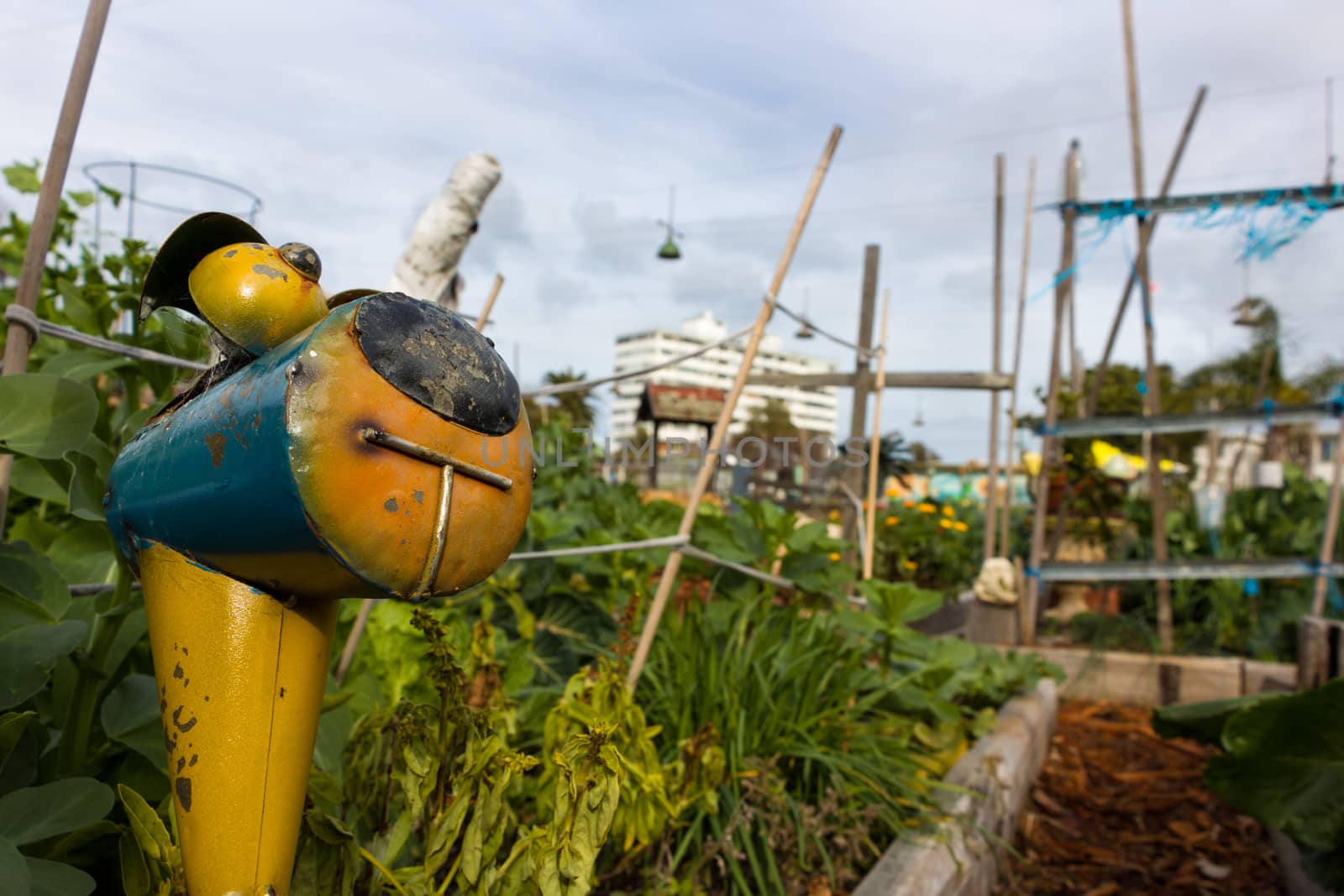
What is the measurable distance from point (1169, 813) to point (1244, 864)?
0.35 meters

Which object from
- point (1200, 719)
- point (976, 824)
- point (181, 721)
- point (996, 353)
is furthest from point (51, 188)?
point (996, 353)

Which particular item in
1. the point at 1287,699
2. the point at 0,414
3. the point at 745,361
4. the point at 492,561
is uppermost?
the point at 745,361

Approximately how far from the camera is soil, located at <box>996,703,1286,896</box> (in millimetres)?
2498

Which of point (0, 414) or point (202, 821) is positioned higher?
point (0, 414)

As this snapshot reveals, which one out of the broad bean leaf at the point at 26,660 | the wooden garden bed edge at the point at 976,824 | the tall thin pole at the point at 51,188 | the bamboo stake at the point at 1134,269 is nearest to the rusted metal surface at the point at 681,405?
the bamboo stake at the point at 1134,269

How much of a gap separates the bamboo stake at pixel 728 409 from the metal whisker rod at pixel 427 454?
108cm

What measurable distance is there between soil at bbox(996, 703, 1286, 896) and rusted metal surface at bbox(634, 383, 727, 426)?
786 centimetres

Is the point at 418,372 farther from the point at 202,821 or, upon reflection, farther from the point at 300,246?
the point at 202,821

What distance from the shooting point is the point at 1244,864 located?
2646mm

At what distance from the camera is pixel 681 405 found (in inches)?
451

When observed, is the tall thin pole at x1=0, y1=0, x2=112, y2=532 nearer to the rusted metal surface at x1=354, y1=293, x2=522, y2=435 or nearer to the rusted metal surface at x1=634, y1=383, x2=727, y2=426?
the rusted metal surface at x1=354, y1=293, x2=522, y2=435

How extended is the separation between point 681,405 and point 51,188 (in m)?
10.3

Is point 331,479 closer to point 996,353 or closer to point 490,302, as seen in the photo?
point 490,302

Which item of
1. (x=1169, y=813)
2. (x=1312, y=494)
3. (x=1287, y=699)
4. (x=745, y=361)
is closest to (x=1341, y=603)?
(x=1312, y=494)
